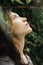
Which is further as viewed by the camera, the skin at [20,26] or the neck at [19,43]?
the neck at [19,43]

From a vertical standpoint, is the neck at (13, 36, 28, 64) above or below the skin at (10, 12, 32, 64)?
below

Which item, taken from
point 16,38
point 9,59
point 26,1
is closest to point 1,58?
point 9,59

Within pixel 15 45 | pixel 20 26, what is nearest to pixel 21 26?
pixel 20 26

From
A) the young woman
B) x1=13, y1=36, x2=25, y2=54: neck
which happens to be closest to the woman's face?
the young woman

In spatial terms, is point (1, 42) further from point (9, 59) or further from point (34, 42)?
point (34, 42)

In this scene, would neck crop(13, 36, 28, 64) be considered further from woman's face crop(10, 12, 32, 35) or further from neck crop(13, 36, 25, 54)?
woman's face crop(10, 12, 32, 35)

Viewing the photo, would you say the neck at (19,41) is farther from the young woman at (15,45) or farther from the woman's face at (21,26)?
the woman's face at (21,26)

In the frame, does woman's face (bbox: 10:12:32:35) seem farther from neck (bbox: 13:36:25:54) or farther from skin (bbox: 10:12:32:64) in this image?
neck (bbox: 13:36:25:54)

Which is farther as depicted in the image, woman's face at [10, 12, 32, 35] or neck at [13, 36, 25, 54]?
neck at [13, 36, 25, 54]

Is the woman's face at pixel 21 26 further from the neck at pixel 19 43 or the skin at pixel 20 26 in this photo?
the neck at pixel 19 43

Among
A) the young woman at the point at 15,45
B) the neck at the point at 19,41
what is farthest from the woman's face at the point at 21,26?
the neck at the point at 19,41

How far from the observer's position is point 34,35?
3.53m

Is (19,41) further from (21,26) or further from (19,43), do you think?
(21,26)

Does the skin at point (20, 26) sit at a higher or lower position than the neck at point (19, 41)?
higher
